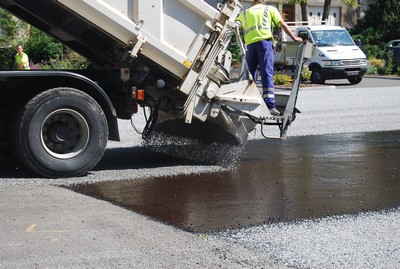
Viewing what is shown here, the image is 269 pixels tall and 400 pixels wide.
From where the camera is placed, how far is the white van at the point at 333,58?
27.0 metres

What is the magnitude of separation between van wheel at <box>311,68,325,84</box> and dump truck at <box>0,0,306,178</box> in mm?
18425

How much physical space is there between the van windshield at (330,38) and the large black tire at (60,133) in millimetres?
20169

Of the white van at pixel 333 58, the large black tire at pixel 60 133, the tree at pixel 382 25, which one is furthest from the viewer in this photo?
the tree at pixel 382 25

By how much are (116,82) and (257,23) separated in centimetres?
215

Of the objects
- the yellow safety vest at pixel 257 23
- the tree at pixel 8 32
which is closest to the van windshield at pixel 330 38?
the tree at pixel 8 32

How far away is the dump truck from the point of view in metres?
8.32

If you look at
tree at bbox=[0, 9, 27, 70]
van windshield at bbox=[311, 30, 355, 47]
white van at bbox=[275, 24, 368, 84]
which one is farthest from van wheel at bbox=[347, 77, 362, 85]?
tree at bbox=[0, 9, 27, 70]

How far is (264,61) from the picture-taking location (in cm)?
1017

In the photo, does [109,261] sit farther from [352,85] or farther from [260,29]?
[352,85]

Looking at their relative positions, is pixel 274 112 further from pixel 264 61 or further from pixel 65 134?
pixel 65 134

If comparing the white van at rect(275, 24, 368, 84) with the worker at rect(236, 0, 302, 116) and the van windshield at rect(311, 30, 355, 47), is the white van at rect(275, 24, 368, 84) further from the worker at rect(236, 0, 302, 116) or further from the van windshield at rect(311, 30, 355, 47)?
the worker at rect(236, 0, 302, 116)

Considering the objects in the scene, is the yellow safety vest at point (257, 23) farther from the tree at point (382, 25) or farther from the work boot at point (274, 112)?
the tree at point (382, 25)

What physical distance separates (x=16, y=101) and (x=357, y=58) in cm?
2027

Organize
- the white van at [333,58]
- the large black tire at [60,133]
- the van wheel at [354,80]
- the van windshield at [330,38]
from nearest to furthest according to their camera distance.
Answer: the large black tire at [60,133], the white van at [333,58], the van wheel at [354,80], the van windshield at [330,38]
